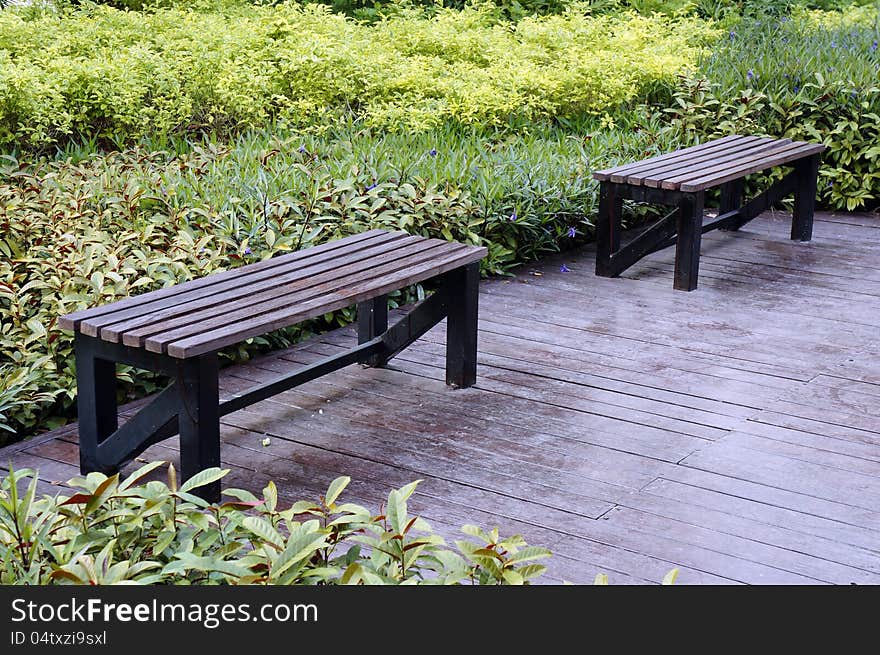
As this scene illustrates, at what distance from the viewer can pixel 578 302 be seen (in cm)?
568

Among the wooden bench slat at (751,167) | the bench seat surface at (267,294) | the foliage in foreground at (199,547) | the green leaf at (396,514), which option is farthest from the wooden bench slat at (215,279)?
the wooden bench slat at (751,167)

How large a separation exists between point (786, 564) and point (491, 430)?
1.27m

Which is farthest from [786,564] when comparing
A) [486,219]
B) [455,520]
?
[486,219]

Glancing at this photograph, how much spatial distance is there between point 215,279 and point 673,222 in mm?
3023

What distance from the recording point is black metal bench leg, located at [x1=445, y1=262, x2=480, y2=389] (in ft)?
14.3

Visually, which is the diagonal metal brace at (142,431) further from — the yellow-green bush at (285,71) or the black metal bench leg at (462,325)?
the yellow-green bush at (285,71)

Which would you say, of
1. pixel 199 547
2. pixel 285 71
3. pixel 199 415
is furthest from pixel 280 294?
pixel 285 71

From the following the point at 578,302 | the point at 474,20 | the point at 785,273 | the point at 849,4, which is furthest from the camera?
the point at 849,4

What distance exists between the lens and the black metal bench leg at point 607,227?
6016 mm

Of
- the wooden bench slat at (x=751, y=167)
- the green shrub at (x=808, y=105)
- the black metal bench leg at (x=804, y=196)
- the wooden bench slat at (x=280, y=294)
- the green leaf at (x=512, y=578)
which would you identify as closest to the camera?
the green leaf at (x=512, y=578)

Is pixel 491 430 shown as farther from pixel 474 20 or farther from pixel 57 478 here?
pixel 474 20

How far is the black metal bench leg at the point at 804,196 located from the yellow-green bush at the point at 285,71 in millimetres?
1482

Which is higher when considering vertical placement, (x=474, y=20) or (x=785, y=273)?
(x=474, y=20)

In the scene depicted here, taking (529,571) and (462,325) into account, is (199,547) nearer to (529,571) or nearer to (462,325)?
(529,571)
